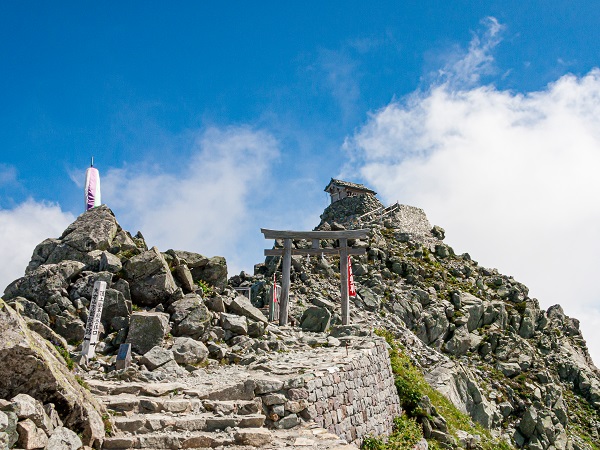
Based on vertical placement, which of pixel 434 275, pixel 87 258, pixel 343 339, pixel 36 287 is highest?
pixel 434 275

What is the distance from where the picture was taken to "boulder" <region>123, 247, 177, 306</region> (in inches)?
624

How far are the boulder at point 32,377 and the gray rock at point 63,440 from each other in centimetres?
37

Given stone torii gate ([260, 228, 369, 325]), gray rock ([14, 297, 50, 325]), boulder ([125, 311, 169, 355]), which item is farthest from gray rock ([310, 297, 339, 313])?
gray rock ([14, 297, 50, 325])

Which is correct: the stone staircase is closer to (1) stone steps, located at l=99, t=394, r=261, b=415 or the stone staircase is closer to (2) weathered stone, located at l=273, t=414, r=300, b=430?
(1) stone steps, located at l=99, t=394, r=261, b=415

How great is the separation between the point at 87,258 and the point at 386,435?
10.8m

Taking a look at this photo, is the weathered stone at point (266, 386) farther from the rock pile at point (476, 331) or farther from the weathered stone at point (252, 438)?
the rock pile at point (476, 331)

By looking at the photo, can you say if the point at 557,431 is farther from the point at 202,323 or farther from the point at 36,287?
the point at 36,287

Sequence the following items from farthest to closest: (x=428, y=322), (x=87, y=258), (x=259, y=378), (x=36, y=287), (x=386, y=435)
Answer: (x=428, y=322) < (x=87, y=258) < (x=36, y=287) < (x=386, y=435) < (x=259, y=378)

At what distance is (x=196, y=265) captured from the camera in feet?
61.3

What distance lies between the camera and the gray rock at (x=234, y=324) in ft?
53.5

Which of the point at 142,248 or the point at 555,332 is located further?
the point at 555,332

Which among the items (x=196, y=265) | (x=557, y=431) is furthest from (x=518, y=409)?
(x=196, y=265)

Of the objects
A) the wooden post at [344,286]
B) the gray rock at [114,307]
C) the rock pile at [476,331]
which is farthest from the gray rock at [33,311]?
the wooden post at [344,286]

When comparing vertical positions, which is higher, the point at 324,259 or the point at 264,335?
the point at 324,259
